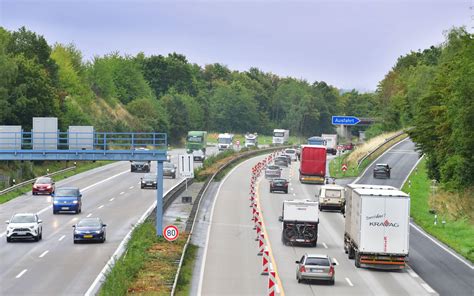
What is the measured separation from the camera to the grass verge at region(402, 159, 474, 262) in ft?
165

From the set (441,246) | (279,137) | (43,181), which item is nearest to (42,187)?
(43,181)

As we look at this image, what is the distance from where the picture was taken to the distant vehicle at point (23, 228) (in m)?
46.9

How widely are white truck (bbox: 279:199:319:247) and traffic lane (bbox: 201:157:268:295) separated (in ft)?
6.98

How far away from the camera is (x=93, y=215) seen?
6162 centimetres

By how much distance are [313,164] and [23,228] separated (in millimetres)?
45904

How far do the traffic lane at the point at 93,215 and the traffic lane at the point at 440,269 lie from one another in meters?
14.2

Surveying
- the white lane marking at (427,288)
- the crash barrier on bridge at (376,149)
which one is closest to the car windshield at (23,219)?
the white lane marking at (427,288)

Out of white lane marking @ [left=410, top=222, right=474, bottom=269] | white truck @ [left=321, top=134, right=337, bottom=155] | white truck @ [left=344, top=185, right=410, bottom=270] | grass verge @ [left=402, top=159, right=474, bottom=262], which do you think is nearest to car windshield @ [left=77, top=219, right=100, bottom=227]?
white truck @ [left=344, top=185, right=410, bottom=270]

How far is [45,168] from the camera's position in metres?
99.2

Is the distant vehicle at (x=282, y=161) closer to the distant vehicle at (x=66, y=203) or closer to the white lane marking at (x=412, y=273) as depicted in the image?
the distant vehicle at (x=66, y=203)

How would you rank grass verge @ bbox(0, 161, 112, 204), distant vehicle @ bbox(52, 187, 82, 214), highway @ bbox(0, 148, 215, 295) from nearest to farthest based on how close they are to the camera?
highway @ bbox(0, 148, 215, 295) < distant vehicle @ bbox(52, 187, 82, 214) < grass verge @ bbox(0, 161, 112, 204)

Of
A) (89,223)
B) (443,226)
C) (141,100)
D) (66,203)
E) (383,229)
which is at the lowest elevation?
(443,226)

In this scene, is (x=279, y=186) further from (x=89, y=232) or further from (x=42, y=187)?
(x=89, y=232)

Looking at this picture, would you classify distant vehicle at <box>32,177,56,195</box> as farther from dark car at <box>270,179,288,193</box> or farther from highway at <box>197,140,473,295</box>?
dark car at <box>270,179,288,193</box>
